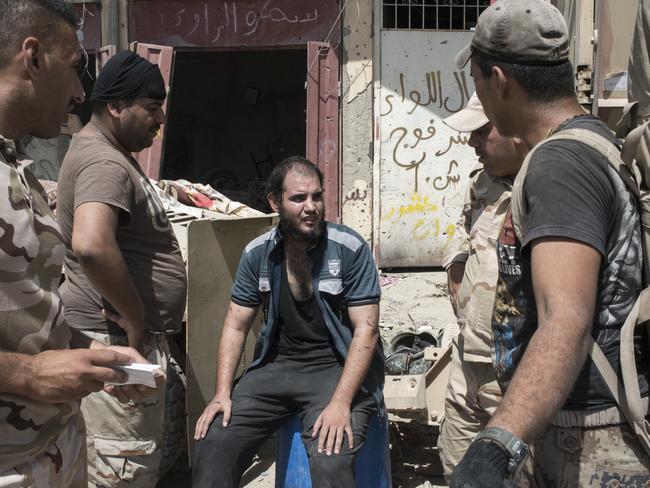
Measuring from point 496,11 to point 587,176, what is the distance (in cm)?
Answer: 49

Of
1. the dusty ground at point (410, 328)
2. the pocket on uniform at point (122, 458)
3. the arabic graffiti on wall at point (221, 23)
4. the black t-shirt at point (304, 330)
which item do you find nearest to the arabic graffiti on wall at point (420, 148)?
the dusty ground at point (410, 328)

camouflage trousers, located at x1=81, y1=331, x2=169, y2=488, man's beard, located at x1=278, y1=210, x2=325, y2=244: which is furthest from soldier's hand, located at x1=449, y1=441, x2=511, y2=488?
man's beard, located at x1=278, y1=210, x2=325, y2=244

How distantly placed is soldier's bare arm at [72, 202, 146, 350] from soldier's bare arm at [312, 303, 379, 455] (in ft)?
3.06

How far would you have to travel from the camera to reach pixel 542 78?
1.85 metres

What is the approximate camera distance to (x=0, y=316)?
5.56 ft

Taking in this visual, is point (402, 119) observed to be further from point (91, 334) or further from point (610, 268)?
point (610, 268)

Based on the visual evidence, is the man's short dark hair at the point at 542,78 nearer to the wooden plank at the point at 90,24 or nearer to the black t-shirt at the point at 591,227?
the black t-shirt at the point at 591,227

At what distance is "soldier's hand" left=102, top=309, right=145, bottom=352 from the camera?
10.2 ft

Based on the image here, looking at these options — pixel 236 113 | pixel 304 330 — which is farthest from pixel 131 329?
pixel 236 113

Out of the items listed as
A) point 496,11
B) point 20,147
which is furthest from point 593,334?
point 20,147

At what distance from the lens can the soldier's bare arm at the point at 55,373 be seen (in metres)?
1.66

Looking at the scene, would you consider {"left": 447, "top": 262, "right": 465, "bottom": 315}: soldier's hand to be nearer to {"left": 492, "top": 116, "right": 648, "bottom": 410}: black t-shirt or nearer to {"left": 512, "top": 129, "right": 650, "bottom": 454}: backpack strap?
{"left": 492, "top": 116, "right": 648, "bottom": 410}: black t-shirt

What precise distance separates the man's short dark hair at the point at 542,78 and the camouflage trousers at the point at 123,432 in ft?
6.60

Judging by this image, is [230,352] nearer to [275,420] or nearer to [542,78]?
[275,420]
